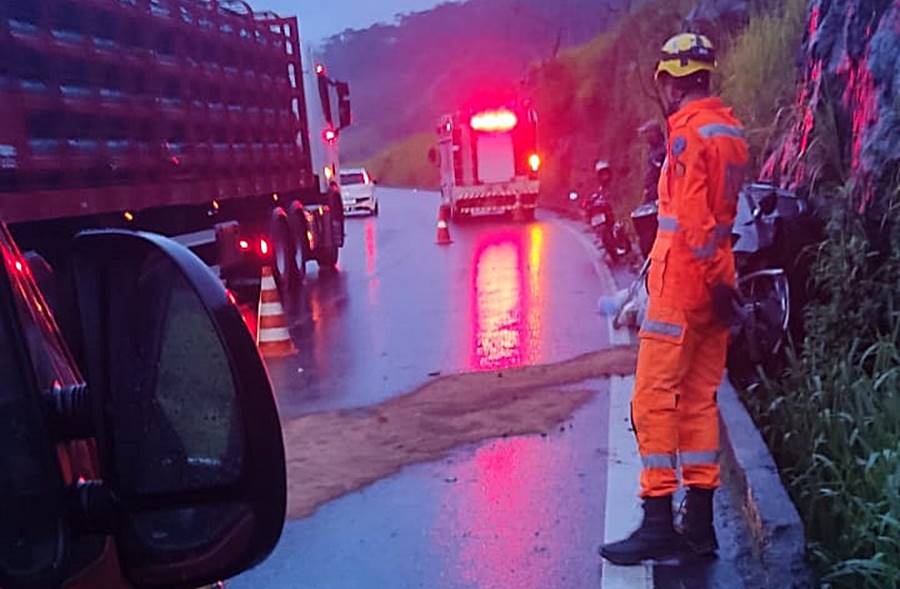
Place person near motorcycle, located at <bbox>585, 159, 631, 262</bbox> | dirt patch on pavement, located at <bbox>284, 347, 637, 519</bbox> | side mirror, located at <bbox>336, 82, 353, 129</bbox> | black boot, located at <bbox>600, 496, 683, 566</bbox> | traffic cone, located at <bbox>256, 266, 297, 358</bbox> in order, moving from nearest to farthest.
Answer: black boot, located at <bbox>600, 496, 683, 566</bbox> < dirt patch on pavement, located at <bbox>284, 347, 637, 519</bbox> < traffic cone, located at <bbox>256, 266, 297, 358</bbox> < person near motorcycle, located at <bbox>585, 159, 631, 262</bbox> < side mirror, located at <bbox>336, 82, 353, 129</bbox>

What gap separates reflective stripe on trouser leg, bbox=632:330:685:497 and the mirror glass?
117 inches

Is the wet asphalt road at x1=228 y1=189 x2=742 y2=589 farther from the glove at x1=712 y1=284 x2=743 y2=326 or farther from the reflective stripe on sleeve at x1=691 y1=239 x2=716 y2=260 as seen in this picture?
the reflective stripe on sleeve at x1=691 y1=239 x2=716 y2=260

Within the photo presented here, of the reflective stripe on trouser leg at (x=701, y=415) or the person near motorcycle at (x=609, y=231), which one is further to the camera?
the person near motorcycle at (x=609, y=231)

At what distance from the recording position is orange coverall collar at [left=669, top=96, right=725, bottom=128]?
4.55m

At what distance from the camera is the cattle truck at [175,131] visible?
8.79 meters

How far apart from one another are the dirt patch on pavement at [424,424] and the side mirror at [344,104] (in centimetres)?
1045

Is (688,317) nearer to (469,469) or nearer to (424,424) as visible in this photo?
(469,469)

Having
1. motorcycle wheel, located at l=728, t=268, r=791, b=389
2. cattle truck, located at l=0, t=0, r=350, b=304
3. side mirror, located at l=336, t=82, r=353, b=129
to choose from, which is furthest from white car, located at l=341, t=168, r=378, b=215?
motorcycle wheel, located at l=728, t=268, r=791, b=389

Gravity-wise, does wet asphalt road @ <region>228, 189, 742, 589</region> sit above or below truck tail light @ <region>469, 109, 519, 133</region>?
below

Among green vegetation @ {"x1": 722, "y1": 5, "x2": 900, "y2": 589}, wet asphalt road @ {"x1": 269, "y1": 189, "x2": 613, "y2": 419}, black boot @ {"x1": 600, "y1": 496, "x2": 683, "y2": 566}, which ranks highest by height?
green vegetation @ {"x1": 722, "y1": 5, "x2": 900, "y2": 589}

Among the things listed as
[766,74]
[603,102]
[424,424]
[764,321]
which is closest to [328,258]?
[766,74]

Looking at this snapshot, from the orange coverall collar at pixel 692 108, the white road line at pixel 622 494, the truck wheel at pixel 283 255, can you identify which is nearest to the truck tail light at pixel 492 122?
the truck wheel at pixel 283 255

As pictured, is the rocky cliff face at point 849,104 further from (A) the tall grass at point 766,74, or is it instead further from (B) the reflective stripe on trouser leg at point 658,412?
(B) the reflective stripe on trouser leg at point 658,412

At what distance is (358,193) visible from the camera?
36.2 metres
